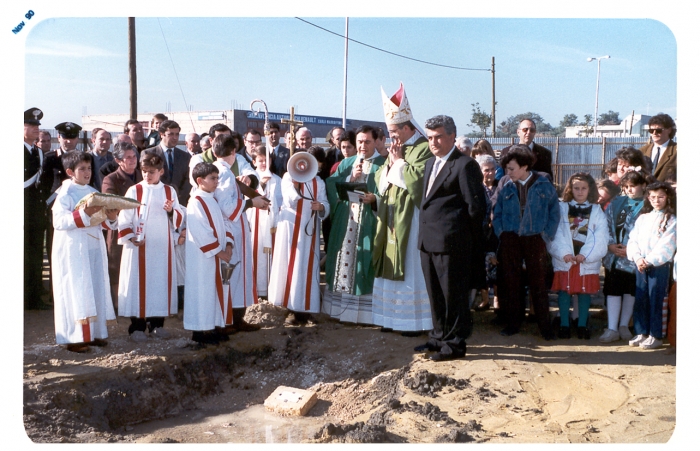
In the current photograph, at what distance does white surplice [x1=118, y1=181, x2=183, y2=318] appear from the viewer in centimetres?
562

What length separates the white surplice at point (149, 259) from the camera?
5625mm

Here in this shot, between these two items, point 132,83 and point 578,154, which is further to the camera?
point 578,154

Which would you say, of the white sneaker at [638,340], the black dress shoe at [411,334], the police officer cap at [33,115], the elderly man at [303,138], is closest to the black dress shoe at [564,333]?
the white sneaker at [638,340]

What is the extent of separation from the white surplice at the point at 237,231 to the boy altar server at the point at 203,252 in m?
0.16

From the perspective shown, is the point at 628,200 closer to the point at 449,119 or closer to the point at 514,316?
the point at 514,316

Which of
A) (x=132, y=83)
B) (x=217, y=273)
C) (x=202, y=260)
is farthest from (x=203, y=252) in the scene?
(x=132, y=83)

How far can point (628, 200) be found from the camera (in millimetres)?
5793

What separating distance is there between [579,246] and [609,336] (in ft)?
2.73

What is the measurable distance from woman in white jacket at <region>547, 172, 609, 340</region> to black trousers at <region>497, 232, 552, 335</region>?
0.16 m

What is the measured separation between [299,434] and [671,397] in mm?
2567

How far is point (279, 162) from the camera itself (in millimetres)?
7746

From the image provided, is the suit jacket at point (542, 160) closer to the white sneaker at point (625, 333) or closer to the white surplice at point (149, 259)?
the white sneaker at point (625, 333)

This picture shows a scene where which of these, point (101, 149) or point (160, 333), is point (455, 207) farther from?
point (101, 149)

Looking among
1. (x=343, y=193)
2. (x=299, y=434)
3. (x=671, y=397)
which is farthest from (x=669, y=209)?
(x=299, y=434)
